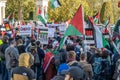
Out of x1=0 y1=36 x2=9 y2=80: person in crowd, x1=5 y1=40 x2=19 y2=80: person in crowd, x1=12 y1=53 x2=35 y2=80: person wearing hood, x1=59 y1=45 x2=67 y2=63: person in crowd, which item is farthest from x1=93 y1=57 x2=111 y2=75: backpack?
x1=12 y1=53 x2=35 y2=80: person wearing hood

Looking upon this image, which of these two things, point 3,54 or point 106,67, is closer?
point 106,67

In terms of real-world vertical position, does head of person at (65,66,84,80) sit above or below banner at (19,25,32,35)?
below

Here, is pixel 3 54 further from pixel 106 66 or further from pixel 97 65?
pixel 106 66

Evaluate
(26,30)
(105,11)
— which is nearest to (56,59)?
(26,30)

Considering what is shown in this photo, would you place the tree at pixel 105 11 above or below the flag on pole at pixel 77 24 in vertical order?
above

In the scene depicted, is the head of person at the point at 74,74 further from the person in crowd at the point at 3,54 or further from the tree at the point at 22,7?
the tree at the point at 22,7

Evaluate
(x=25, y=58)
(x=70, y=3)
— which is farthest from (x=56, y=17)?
(x=25, y=58)

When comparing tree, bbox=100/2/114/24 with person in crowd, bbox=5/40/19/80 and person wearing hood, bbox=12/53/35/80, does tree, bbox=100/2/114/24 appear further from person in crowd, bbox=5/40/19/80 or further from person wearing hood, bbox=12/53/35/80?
person wearing hood, bbox=12/53/35/80

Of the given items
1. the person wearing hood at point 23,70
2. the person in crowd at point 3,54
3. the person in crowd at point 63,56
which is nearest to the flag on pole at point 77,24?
the person in crowd at point 63,56

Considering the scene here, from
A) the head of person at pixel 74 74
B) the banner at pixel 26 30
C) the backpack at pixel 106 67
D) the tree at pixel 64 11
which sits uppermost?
the tree at pixel 64 11

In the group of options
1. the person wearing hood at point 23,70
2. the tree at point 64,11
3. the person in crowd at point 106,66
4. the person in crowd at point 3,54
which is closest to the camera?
the person wearing hood at point 23,70

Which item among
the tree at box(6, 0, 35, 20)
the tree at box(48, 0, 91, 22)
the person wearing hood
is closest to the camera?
the person wearing hood

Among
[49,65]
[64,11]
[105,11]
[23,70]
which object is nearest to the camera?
[23,70]

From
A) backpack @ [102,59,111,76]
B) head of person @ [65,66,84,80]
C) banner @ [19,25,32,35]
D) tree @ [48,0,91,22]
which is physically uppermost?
tree @ [48,0,91,22]
